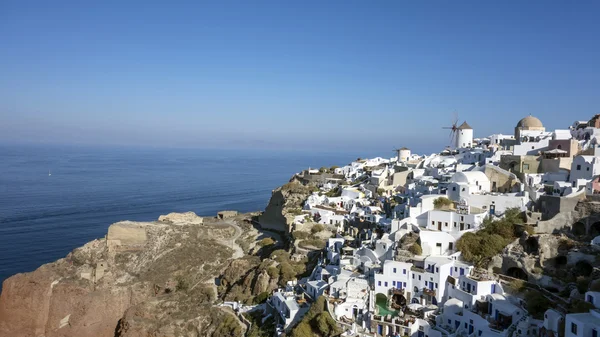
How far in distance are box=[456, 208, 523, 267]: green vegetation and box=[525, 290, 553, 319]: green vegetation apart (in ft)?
11.5

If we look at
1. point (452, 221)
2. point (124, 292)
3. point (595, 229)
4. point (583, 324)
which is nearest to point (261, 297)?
point (124, 292)

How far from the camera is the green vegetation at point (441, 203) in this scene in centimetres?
2778

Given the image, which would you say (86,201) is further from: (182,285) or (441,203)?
(441,203)

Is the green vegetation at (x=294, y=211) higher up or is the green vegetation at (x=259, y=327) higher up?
the green vegetation at (x=294, y=211)

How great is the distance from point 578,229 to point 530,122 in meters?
20.3

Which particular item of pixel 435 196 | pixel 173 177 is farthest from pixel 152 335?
pixel 173 177

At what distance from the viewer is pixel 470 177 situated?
29359mm

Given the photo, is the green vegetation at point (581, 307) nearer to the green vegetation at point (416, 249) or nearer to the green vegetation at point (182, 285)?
the green vegetation at point (416, 249)

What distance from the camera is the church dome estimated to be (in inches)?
1603

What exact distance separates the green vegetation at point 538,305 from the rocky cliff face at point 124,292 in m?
16.5

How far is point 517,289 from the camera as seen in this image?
20.2 meters

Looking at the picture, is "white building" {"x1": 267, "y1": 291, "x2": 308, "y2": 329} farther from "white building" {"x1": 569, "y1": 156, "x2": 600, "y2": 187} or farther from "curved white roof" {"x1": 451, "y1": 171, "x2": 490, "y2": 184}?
"white building" {"x1": 569, "y1": 156, "x2": 600, "y2": 187}

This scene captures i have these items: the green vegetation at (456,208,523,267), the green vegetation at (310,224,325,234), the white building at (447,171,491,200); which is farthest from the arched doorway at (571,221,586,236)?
the green vegetation at (310,224,325,234)

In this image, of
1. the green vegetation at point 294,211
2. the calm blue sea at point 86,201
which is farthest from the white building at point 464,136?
the calm blue sea at point 86,201
